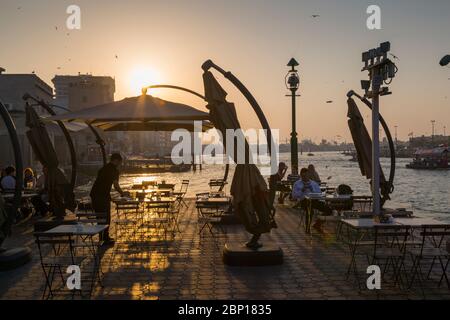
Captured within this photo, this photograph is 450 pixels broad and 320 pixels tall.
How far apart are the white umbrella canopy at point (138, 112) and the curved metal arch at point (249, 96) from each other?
240 cm

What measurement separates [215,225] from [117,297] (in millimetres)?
5947

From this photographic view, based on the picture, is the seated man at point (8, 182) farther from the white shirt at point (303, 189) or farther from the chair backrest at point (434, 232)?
the chair backrest at point (434, 232)

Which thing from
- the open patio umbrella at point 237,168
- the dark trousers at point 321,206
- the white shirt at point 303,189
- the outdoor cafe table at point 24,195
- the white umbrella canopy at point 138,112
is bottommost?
the dark trousers at point 321,206

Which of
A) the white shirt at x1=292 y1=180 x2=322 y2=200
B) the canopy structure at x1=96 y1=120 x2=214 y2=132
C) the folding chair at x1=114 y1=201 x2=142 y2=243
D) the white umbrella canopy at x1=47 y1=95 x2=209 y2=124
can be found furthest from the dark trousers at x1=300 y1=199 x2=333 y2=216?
the folding chair at x1=114 y1=201 x2=142 y2=243

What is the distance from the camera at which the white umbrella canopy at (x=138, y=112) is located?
31.2ft

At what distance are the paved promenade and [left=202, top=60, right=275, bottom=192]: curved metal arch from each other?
2.17m

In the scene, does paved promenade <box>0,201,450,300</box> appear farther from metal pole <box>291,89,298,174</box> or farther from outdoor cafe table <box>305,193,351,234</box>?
metal pole <box>291,89,298,174</box>

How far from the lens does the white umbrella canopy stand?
952cm

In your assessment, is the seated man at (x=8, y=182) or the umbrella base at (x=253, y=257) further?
the seated man at (x=8, y=182)

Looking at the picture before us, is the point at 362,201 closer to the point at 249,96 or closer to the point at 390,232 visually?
the point at 390,232

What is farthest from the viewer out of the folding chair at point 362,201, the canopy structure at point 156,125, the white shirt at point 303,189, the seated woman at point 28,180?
the seated woman at point 28,180

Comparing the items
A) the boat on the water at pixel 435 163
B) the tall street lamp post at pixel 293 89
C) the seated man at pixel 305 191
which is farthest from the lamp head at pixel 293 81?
the boat on the water at pixel 435 163

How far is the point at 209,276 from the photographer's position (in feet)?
22.4

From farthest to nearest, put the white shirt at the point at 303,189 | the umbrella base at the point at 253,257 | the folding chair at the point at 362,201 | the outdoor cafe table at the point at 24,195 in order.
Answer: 1. the outdoor cafe table at the point at 24,195
2. the white shirt at the point at 303,189
3. the folding chair at the point at 362,201
4. the umbrella base at the point at 253,257
